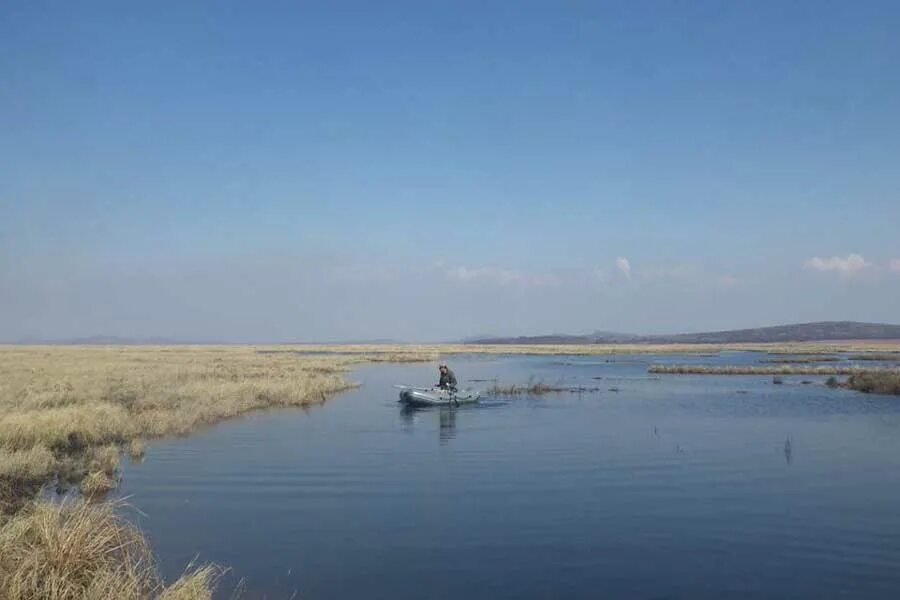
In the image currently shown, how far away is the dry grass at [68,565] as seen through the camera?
7.36 m

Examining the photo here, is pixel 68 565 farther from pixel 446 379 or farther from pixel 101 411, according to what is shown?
pixel 446 379

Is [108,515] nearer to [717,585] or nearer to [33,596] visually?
[33,596]

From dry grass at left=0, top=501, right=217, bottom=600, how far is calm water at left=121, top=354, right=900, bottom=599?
92.2 inches

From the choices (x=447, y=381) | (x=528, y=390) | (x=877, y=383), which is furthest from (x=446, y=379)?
(x=877, y=383)

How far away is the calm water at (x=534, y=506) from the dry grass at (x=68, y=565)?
7.68 ft

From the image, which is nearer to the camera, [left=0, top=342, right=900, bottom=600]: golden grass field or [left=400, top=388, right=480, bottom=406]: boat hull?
[left=0, top=342, right=900, bottom=600]: golden grass field

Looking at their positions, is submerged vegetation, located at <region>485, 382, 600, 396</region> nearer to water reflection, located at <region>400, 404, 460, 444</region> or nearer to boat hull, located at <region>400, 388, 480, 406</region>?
boat hull, located at <region>400, 388, 480, 406</region>

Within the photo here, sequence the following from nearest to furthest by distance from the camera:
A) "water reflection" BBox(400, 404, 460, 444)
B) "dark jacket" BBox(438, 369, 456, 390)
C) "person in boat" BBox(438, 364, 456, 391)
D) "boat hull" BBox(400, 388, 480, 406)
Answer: "water reflection" BBox(400, 404, 460, 444) → "boat hull" BBox(400, 388, 480, 406) → "dark jacket" BBox(438, 369, 456, 390) → "person in boat" BBox(438, 364, 456, 391)

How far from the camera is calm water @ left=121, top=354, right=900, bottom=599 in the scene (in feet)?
35.8

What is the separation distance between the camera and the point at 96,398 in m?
27.4

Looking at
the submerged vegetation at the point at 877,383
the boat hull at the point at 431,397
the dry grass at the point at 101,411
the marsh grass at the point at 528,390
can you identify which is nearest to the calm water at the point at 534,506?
the dry grass at the point at 101,411

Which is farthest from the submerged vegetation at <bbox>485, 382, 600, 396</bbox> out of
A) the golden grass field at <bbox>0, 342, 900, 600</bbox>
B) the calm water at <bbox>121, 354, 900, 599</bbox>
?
the calm water at <bbox>121, 354, 900, 599</bbox>

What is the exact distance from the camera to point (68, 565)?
26.0 feet

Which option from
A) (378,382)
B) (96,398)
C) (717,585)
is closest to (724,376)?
(378,382)
